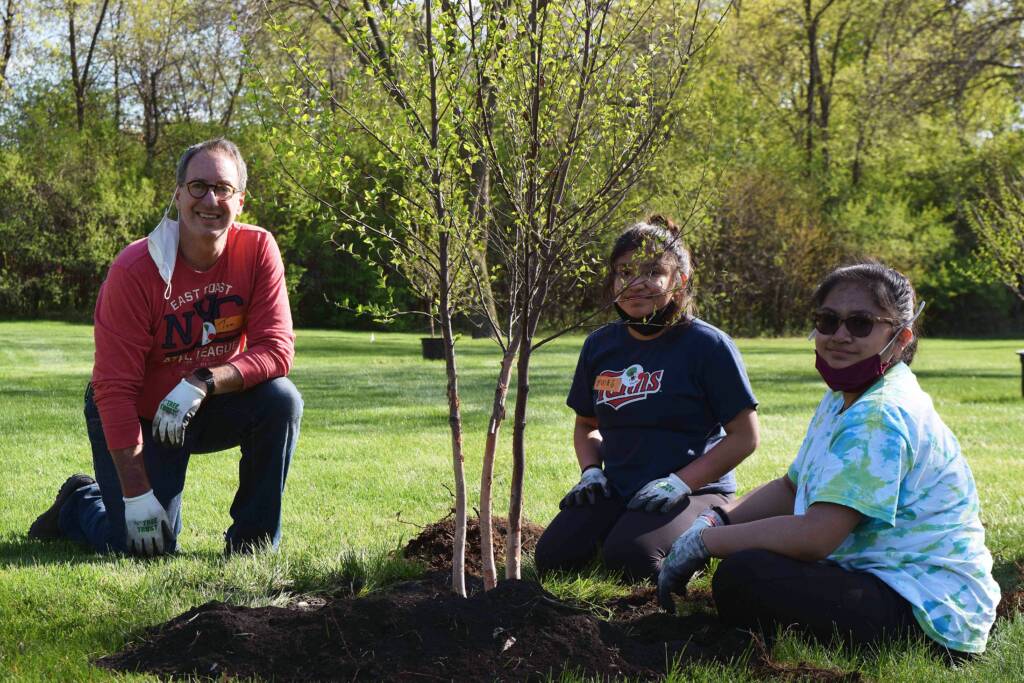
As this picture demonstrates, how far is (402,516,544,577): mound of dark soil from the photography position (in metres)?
4.09

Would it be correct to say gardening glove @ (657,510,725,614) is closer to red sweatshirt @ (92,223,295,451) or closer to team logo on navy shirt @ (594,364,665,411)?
team logo on navy shirt @ (594,364,665,411)

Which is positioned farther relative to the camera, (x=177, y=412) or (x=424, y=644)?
(x=177, y=412)

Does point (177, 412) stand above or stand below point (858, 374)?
below

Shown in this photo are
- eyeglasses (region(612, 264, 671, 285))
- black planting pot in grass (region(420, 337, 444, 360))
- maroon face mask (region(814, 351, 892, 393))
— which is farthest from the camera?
black planting pot in grass (region(420, 337, 444, 360))

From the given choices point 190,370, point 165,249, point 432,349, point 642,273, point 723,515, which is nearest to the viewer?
point 723,515

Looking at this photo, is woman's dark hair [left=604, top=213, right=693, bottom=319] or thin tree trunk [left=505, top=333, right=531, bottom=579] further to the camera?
woman's dark hair [left=604, top=213, right=693, bottom=319]

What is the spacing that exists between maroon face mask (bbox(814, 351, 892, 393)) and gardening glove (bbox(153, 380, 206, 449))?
2385 mm

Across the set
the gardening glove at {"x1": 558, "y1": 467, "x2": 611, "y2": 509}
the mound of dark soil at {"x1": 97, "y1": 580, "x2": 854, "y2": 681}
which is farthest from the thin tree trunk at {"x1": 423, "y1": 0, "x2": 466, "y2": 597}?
the gardening glove at {"x1": 558, "y1": 467, "x2": 611, "y2": 509}

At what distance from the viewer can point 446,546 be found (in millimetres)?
4234

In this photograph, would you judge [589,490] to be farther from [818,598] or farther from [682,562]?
[818,598]

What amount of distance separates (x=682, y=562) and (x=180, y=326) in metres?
2.33

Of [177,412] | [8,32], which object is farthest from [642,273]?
[8,32]

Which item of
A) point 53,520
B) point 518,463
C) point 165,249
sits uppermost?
point 165,249

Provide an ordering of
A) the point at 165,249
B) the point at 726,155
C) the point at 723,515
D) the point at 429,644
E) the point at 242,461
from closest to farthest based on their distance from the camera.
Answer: the point at 429,644, the point at 723,515, the point at 165,249, the point at 242,461, the point at 726,155
